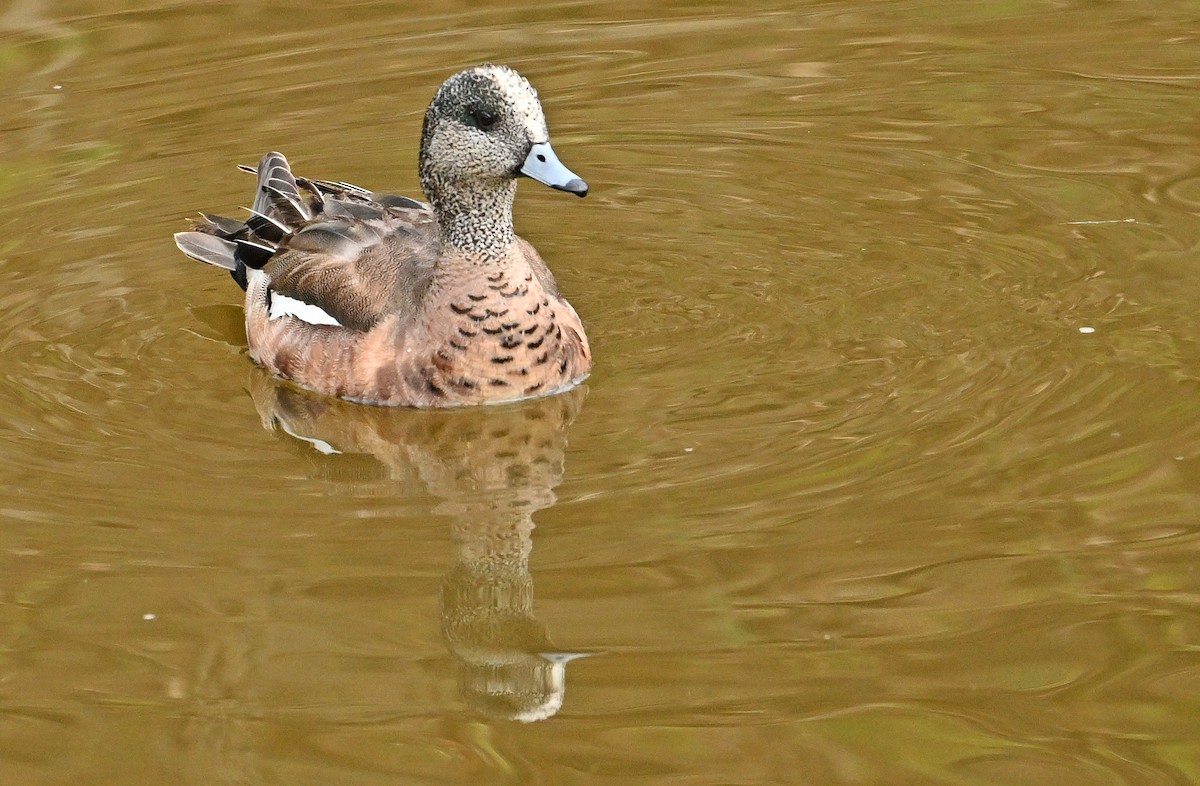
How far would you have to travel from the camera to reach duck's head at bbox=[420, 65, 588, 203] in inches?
312

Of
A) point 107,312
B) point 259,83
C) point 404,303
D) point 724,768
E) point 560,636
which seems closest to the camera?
point 724,768

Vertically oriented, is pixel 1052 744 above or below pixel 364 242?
below

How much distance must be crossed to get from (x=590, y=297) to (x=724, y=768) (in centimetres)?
418

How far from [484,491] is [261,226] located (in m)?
2.77

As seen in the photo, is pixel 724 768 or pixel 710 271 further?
pixel 710 271

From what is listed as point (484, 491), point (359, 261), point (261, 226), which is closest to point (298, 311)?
point (359, 261)

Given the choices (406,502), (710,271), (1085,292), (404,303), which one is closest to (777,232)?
(710,271)

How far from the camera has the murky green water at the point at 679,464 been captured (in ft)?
19.0

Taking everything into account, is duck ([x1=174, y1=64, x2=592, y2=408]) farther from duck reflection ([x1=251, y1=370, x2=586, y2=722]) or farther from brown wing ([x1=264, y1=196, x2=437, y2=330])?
duck reflection ([x1=251, y1=370, x2=586, y2=722])

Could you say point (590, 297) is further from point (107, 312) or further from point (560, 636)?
point (560, 636)

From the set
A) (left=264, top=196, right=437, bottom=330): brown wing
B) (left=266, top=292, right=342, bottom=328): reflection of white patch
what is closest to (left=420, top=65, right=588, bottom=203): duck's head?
(left=264, top=196, right=437, bottom=330): brown wing

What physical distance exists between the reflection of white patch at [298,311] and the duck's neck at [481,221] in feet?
2.51

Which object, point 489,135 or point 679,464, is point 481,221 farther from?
point 679,464

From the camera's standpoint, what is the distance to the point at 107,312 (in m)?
9.33
